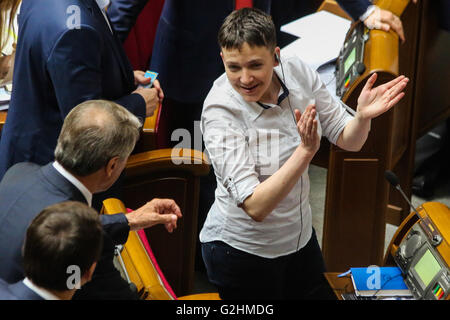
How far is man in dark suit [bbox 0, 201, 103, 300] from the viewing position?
1329 mm

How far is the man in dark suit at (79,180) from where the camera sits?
1.58 metres

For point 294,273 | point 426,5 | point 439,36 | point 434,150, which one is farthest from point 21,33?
point 434,150

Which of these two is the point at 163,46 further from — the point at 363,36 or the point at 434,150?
the point at 434,150

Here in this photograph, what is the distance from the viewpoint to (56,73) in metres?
2.01

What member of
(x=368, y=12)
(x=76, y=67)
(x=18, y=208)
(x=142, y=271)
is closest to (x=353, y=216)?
(x=368, y=12)

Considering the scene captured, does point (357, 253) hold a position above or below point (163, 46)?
below

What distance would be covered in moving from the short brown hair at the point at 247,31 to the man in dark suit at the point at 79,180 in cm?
35

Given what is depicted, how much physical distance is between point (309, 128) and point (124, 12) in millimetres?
1172

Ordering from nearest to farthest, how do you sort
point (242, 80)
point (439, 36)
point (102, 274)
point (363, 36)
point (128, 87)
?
point (102, 274) → point (242, 80) → point (128, 87) → point (363, 36) → point (439, 36)

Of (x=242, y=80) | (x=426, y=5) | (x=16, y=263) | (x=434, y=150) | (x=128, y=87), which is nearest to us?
(x=16, y=263)

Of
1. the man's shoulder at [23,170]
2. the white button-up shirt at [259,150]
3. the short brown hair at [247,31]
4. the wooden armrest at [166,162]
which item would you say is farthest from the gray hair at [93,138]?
the wooden armrest at [166,162]

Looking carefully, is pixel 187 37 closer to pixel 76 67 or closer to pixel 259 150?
pixel 76 67

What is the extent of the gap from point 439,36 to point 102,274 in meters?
2.36

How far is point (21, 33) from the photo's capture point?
2100 millimetres
